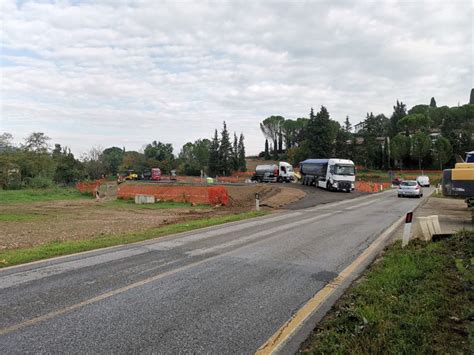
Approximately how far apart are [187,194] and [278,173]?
88.5 ft

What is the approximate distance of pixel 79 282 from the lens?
6242 millimetres

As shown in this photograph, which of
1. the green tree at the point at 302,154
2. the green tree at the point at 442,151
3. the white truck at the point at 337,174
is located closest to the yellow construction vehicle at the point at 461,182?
the white truck at the point at 337,174

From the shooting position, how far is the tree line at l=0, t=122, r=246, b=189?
61.8 meters

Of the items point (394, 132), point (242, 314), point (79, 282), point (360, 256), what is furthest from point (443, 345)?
point (394, 132)

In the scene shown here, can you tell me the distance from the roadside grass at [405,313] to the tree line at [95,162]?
205 feet

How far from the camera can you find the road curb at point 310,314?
4.03m

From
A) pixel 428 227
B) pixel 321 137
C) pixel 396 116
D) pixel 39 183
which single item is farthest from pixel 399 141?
pixel 428 227

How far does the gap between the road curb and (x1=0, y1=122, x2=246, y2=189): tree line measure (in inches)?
2422

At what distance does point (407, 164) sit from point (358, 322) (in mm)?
92888

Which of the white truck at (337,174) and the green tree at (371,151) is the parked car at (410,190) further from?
the green tree at (371,151)

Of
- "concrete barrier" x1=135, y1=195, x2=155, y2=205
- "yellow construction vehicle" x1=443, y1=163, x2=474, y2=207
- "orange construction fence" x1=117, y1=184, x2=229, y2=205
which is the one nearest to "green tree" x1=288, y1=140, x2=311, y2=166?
"orange construction fence" x1=117, y1=184, x2=229, y2=205

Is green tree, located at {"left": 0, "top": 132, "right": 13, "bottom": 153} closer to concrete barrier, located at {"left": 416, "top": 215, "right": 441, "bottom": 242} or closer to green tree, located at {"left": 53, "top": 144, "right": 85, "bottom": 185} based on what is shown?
green tree, located at {"left": 53, "top": 144, "right": 85, "bottom": 185}

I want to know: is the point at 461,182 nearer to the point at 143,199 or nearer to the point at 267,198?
the point at 267,198

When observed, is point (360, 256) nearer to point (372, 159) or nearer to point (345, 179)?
point (345, 179)
